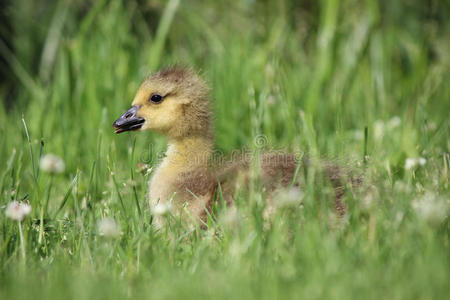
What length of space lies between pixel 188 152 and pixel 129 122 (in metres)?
0.37

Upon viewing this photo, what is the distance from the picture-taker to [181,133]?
302cm

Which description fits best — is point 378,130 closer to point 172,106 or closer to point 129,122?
point 172,106

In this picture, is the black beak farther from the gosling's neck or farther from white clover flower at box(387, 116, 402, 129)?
white clover flower at box(387, 116, 402, 129)

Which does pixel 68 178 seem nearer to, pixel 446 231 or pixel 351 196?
pixel 351 196

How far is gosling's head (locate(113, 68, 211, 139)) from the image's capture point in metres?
3.03

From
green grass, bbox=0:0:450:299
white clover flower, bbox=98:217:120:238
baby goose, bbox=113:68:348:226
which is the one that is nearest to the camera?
green grass, bbox=0:0:450:299

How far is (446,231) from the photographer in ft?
7.34

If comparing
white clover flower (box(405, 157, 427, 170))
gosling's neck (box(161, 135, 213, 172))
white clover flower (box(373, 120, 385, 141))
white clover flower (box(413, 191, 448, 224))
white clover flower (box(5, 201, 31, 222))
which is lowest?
white clover flower (box(413, 191, 448, 224))

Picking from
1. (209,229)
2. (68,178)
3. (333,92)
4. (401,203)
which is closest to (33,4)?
(68,178)

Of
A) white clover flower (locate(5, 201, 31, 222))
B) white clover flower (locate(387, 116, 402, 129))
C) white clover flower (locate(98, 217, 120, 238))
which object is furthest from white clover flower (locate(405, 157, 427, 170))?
white clover flower (locate(5, 201, 31, 222))

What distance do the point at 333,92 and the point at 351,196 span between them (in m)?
Answer: 2.29

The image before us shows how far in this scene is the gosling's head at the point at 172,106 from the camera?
3.03 m

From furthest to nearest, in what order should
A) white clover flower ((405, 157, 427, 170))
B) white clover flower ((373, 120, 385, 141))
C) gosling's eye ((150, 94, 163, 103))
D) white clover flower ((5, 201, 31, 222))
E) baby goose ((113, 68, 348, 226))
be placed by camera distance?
white clover flower ((373, 120, 385, 141)) → gosling's eye ((150, 94, 163, 103)) → white clover flower ((405, 157, 427, 170)) → baby goose ((113, 68, 348, 226)) → white clover flower ((5, 201, 31, 222))

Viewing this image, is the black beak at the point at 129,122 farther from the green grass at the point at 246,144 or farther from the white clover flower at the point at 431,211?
the white clover flower at the point at 431,211
